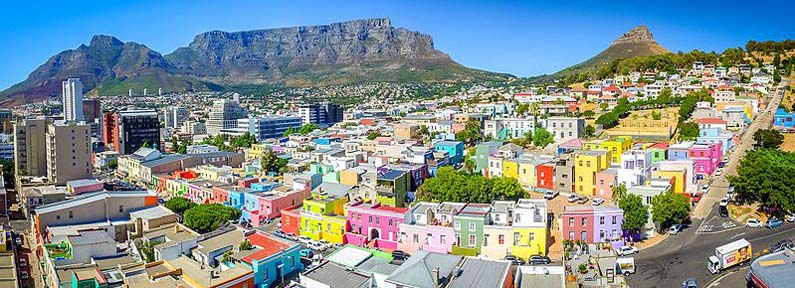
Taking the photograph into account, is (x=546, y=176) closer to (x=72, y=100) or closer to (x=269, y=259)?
(x=269, y=259)

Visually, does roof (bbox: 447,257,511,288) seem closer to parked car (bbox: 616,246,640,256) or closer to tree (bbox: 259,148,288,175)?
parked car (bbox: 616,246,640,256)

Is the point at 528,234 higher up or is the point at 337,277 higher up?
the point at 528,234

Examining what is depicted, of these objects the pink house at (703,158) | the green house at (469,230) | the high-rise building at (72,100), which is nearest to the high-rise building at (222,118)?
the high-rise building at (72,100)

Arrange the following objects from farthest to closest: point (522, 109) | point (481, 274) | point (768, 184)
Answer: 1. point (522, 109)
2. point (768, 184)
3. point (481, 274)

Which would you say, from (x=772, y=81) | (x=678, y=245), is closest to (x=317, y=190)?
(x=678, y=245)

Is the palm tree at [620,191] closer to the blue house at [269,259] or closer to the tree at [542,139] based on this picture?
the tree at [542,139]

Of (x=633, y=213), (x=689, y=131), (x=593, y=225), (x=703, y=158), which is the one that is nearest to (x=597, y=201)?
(x=633, y=213)

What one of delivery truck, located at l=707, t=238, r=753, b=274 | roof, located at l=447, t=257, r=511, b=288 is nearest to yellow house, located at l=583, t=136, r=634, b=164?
delivery truck, located at l=707, t=238, r=753, b=274
